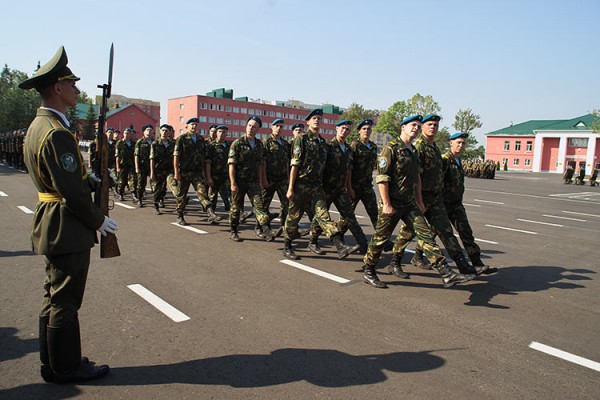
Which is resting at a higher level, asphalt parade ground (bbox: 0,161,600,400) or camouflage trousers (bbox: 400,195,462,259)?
camouflage trousers (bbox: 400,195,462,259)

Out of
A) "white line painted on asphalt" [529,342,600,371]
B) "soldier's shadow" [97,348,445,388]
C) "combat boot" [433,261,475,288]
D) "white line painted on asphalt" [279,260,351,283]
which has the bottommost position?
"soldier's shadow" [97,348,445,388]

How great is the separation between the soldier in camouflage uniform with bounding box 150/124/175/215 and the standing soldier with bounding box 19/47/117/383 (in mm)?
7239

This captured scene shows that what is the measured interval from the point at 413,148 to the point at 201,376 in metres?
3.66

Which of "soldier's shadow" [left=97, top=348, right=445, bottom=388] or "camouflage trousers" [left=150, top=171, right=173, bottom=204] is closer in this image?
"soldier's shadow" [left=97, top=348, right=445, bottom=388]

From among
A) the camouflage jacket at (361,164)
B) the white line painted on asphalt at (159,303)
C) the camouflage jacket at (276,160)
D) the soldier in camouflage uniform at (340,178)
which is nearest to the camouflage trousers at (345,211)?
the soldier in camouflage uniform at (340,178)

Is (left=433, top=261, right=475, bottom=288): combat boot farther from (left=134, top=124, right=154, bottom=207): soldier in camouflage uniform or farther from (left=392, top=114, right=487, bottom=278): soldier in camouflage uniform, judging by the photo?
(left=134, top=124, right=154, bottom=207): soldier in camouflage uniform

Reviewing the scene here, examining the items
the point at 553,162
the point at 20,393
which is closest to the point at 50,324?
the point at 20,393

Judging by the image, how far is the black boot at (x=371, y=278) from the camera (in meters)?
5.35

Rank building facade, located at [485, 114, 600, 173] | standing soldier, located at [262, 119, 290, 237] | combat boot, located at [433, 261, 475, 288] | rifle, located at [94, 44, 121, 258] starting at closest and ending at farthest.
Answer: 1. rifle, located at [94, 44, 121, 258]
2. combat boot, located at [433, 261, 475, 288]
3. standing soldier, located at [262, 119, 290, 237]
4. building facade, located at [485, 114, 600, 173]

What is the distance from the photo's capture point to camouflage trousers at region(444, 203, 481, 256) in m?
5.85

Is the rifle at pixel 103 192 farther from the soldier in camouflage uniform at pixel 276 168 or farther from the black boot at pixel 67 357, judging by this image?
the soldier in camouflage uniform at pixel 276 168

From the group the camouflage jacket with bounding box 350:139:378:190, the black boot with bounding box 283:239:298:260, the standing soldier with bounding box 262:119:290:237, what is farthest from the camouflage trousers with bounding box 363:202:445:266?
the standing soldier with bounding box 262:119:290:237

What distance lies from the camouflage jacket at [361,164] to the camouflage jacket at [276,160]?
1736mm

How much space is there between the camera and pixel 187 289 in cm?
504
